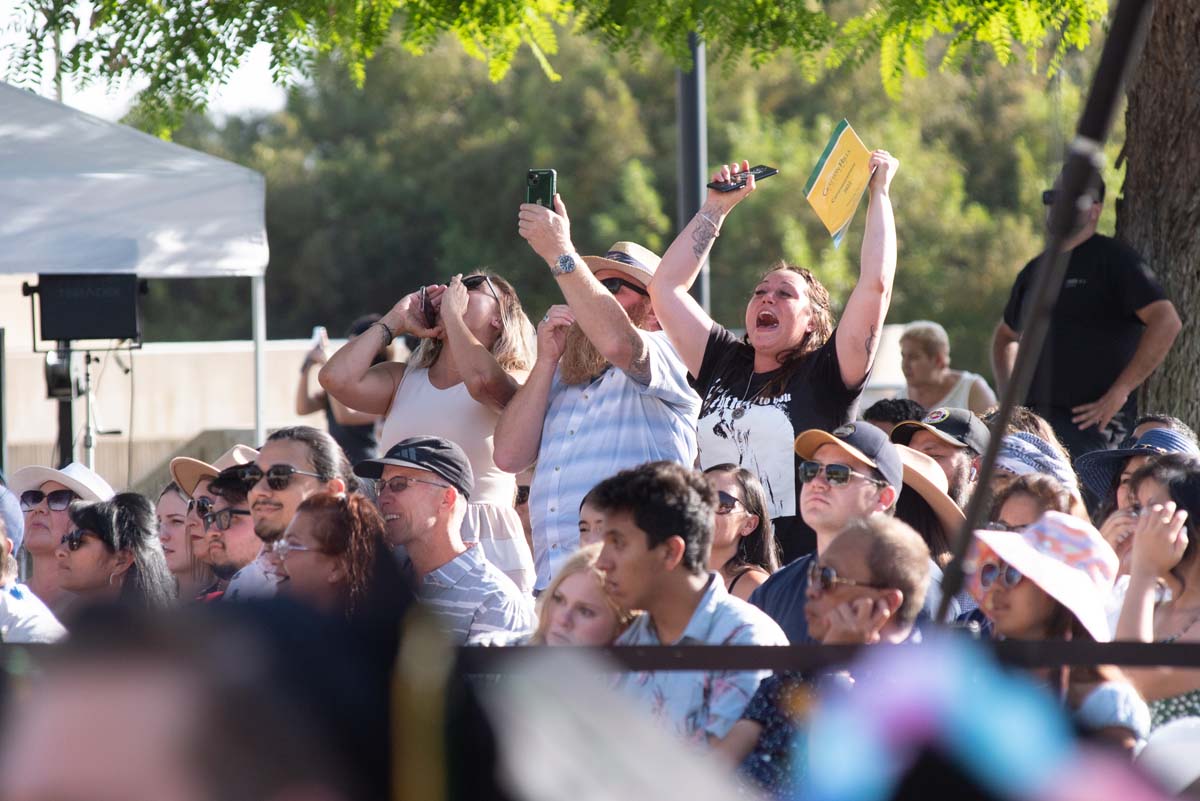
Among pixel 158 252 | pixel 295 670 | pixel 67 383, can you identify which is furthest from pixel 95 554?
pixel 295 670

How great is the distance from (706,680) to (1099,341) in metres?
3.91

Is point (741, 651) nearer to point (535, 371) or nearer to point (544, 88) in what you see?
point (535, 371)

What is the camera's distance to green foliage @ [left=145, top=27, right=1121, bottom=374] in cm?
3045

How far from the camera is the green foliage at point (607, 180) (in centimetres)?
3045

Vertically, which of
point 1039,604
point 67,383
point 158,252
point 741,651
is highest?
point 741,651

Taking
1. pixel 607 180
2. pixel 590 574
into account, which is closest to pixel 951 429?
pixel 590 574

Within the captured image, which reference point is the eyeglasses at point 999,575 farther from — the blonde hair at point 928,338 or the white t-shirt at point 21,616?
the blonde hair at point 928,338

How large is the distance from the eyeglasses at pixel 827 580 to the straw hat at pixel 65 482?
3.12 m

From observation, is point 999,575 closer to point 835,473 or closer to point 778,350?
point 835,473

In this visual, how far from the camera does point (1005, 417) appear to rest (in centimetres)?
161

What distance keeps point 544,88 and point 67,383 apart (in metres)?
26.6

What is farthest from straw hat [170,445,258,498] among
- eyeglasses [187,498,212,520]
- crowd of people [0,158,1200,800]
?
eyeglasses [187,498,212,520]

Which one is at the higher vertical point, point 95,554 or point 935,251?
point 95,554

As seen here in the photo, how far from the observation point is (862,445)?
12.8 feet
